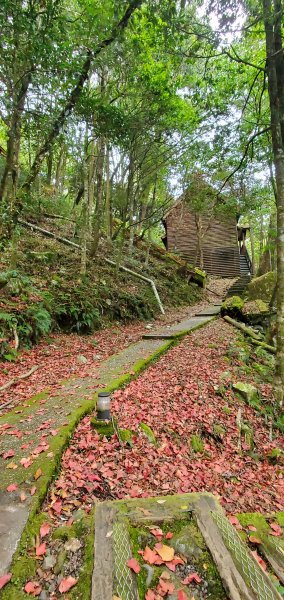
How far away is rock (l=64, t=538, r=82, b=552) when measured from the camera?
200 cm

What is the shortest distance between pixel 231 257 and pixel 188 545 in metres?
21.4

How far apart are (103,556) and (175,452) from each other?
2.14 metres

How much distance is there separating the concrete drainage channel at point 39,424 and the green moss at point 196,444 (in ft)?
4.58

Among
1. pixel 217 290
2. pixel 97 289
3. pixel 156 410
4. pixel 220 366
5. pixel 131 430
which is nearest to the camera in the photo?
pixel 131 430

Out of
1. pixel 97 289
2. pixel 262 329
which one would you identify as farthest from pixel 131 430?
pixel 262 329

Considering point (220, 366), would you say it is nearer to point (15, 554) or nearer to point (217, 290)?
point (15, 554)

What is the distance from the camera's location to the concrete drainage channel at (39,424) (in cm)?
209

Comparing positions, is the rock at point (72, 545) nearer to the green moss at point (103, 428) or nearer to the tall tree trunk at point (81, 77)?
the green moss at point (103, 428)

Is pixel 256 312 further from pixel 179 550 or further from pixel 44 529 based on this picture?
pixel 44 529

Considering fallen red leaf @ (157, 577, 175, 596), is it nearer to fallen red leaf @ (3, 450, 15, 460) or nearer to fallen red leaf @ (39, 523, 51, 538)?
fallen red leaf @ (39, 523, 51, 538)

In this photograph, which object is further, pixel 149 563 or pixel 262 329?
pixel 262 329

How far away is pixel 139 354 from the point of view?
22.2 ft

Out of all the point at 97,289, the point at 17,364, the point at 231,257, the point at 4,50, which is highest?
the point at 4,50

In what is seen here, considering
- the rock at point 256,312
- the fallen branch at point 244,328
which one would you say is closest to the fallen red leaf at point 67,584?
the fallen branch at point 244,328
